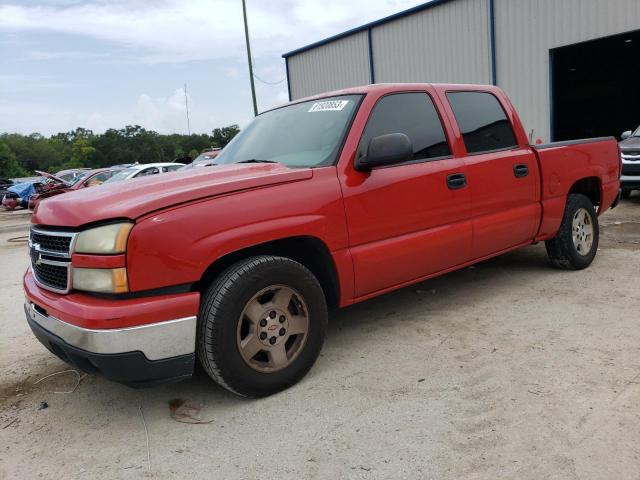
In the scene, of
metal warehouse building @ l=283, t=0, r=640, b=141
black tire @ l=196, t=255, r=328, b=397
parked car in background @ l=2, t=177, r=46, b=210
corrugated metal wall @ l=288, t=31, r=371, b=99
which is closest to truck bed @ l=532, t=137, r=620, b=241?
black tire @ l=196, t=255, r=328, b=397

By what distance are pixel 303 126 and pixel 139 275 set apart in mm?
1766

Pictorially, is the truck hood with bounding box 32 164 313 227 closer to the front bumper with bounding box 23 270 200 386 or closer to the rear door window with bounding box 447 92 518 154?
the front bumper with bounding box 23 270 200 386

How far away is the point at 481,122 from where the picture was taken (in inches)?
175

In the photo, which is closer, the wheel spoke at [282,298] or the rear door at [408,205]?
the wheel spoke at [282,298]

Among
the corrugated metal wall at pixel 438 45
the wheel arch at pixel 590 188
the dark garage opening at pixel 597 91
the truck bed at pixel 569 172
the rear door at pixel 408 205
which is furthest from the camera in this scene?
the dark garage opening at pixel 597 91

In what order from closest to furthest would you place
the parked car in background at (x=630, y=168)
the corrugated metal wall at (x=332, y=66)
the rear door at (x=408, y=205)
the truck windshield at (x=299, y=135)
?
1. the rear door at (x=408, y=205)
2. the truck windshield at (x=299, y=135)
3. the parked car in background at (x=630, y=168)
4. the corrugated metal wall at (x=332, y=66)

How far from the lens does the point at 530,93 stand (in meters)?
14.9

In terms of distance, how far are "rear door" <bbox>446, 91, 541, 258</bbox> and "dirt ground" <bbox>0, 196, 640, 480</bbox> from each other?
0.63 metres

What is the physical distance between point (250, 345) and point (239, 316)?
21 centimetres

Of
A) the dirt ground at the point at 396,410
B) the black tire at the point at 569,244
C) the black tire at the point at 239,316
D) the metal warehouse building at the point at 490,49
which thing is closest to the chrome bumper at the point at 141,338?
the black tire at the point at 239,316

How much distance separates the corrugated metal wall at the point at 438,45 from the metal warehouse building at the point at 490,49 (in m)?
0.03

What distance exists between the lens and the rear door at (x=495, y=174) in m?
4.17

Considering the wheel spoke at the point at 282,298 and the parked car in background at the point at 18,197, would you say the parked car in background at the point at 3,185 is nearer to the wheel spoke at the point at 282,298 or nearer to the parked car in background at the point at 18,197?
the parked car in background at the point at 18,197

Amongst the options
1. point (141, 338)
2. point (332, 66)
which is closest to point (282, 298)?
point (141, 338)
